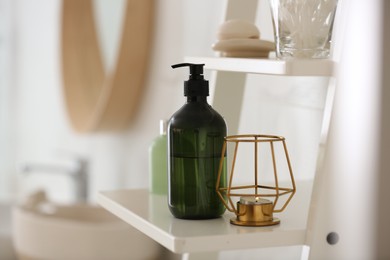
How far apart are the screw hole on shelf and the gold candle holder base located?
0.05 metres

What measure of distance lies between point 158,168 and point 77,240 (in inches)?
22.3

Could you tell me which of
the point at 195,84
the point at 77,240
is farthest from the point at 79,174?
the point at 195,84

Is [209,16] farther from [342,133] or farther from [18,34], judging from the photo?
[18,34]

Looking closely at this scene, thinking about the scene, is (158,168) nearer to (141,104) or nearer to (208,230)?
(208,230)

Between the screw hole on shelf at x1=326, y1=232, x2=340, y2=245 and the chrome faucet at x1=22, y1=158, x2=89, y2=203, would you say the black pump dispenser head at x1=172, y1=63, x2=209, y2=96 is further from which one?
the chrome faucet at x1=22, y1=158, x2=89, y2=203

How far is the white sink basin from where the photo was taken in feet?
4.82

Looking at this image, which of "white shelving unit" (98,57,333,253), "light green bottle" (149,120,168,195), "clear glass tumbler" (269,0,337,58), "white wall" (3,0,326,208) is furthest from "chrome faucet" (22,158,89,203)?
"clear glass tumbler" (269,0,337,58)

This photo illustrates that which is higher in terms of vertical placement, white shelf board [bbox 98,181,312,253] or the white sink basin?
white shelf board [bbox 98,181,312,253]

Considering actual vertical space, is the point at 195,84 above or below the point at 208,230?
above

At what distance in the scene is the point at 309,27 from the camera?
79cm

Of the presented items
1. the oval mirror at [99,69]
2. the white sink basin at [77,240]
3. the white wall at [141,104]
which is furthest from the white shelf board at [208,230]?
the oval mirror at [99,69]

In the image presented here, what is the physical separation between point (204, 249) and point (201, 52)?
2.68 ft

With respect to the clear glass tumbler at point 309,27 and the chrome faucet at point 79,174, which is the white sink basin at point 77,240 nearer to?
the chrome faucet at point 79,174

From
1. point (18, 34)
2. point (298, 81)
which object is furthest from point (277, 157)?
point (18, 34)
